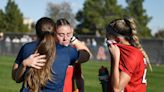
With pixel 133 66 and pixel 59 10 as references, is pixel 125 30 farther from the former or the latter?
pixel 59 10

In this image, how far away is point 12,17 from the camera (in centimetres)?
7350

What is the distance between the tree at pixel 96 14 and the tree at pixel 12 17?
12.8m

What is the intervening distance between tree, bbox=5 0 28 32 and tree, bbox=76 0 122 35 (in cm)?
Answer: 1283

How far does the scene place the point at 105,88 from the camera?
238 inches

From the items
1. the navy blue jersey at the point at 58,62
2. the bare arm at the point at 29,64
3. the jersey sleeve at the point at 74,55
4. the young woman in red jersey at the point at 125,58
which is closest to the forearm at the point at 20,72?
the bare arm at the point at 29,64

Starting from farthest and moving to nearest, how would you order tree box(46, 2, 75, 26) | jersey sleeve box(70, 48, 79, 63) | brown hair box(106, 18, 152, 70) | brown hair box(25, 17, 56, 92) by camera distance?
tree box(46, 2, 75, 26) → jersey sleeve box(70, 48, 79, 63) → brown hair box(106, 18, 152, 70) → brown hair box(25, 17, 56, 92)

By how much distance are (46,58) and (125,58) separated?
882 millimetres

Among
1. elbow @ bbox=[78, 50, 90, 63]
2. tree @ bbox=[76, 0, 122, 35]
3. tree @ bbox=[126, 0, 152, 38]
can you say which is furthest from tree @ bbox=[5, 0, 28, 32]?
elbow @ bbox=[78, 50, 90, 63]

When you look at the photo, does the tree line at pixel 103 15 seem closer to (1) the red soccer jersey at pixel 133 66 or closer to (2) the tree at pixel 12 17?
(2) the tree at pixel 12 17

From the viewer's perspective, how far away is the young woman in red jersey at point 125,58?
577 centimetres

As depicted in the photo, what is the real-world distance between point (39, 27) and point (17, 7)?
6929cm

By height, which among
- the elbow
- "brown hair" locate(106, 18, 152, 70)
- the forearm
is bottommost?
the forearm

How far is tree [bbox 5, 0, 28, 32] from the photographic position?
73700 mm

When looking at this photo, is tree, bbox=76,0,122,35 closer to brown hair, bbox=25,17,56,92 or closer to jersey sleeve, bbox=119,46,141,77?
jersey sleeve, bbox=119,46,141,77
